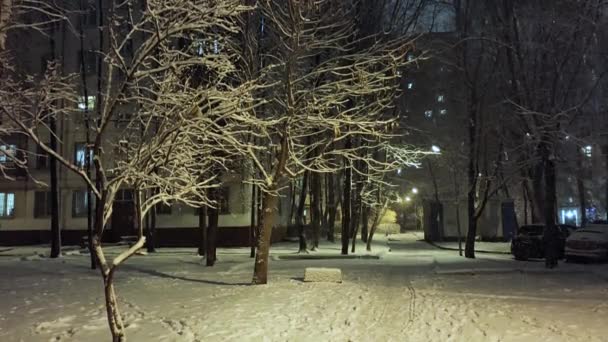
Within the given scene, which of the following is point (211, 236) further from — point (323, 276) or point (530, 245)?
point (530, 245)

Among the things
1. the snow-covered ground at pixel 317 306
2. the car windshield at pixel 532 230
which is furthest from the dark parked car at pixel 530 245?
the snow-covered ground at pixel 317 306

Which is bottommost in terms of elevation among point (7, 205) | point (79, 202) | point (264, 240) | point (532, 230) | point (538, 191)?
point (532, 230)

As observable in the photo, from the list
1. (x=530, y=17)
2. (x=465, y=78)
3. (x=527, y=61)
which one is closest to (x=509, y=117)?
(x=465, y=78)

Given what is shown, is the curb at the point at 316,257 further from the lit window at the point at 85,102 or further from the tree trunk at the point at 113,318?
the tree trunk at the point at 113,318

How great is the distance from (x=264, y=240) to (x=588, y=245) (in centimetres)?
1309

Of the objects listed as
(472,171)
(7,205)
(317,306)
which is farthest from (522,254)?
(7,205)

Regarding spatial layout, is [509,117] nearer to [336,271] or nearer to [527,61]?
[527,61]

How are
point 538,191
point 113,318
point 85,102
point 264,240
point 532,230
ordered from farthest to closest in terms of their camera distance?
point 538,191 → point 532,230 → point 85,102 → point 264,240 → point 113,318

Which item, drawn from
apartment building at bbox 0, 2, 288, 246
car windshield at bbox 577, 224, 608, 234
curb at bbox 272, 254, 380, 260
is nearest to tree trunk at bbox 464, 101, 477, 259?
curb at bbox 272, 254, 380, 260

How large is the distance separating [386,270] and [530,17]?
9.83m

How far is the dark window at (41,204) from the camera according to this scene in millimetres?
35625

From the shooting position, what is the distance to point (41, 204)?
3581 centimetres

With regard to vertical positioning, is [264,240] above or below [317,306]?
above

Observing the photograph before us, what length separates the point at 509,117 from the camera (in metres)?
24.6
